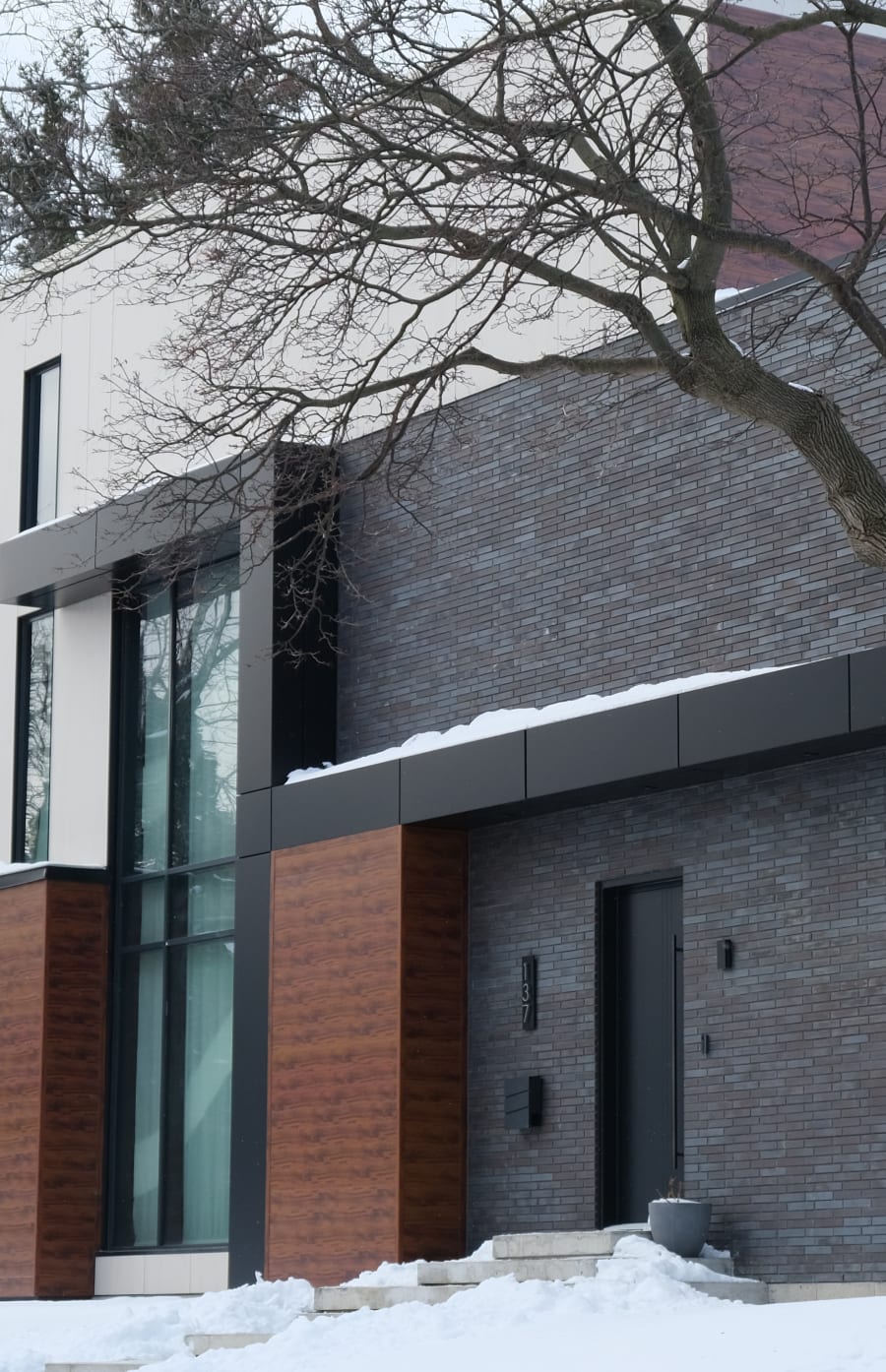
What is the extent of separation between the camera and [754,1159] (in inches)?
530

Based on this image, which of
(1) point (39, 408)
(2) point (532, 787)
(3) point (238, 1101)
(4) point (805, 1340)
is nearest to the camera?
(4) point (805, 1340)

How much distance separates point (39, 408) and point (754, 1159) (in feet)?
43.0

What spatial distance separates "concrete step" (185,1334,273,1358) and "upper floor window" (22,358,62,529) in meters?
11.1

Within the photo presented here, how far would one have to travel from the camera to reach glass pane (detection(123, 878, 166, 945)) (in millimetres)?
19688

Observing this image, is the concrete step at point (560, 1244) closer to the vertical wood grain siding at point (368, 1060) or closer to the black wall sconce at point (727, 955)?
the vertical wood grain siding at point (368, 1060)

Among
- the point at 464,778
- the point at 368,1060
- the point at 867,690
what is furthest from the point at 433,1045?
the point at 867,690

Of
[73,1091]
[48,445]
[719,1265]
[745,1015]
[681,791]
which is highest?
[48,445]

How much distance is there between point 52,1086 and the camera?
19484mm

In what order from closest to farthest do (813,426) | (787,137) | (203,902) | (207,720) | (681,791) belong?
(813,426), (681,791), (787,137), (203,902), (207,720)

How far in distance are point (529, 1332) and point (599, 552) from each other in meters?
6.43

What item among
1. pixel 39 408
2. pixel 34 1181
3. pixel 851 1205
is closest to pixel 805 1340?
pixel 851 1205

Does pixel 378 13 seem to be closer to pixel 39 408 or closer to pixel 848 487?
pixel 848 487

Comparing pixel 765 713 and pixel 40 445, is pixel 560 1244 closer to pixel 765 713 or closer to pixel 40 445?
pixel 765 713

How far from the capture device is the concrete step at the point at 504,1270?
1298 cm
